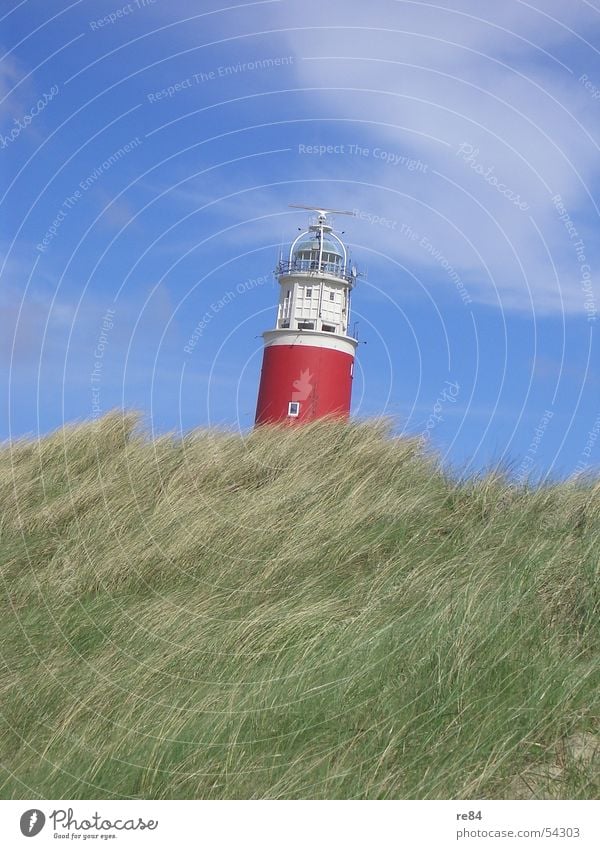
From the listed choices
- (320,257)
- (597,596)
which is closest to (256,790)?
(597,596)

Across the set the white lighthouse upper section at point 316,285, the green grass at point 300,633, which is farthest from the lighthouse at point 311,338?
the green grass at point 300,633

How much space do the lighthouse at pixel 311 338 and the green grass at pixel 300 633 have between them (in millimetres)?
8453

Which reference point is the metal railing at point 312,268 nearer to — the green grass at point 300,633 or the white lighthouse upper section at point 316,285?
the white lighthouse upper section at point 316,285

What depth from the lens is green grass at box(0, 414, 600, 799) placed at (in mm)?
3381

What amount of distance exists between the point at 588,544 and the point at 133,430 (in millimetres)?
5873

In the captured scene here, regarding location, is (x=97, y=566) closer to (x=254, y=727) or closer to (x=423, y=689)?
(x=254, y=727)

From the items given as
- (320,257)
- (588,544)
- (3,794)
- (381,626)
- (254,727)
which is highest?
(320,257)

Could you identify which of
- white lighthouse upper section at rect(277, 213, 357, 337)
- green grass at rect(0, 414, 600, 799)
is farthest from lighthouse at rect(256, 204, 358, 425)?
green grass at rect(0, 414, 600, 799)

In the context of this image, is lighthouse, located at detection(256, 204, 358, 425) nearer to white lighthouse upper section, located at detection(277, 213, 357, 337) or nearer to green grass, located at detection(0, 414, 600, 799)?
white lighthouse upper section, located at detection(277, 213, 357, 337)

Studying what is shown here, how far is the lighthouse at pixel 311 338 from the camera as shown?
16.4 metres

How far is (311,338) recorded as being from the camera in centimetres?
1689

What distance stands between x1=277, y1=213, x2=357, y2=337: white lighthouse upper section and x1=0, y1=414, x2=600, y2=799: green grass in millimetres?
9820

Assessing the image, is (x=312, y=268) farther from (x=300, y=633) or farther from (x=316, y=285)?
(x=300, y=633)
